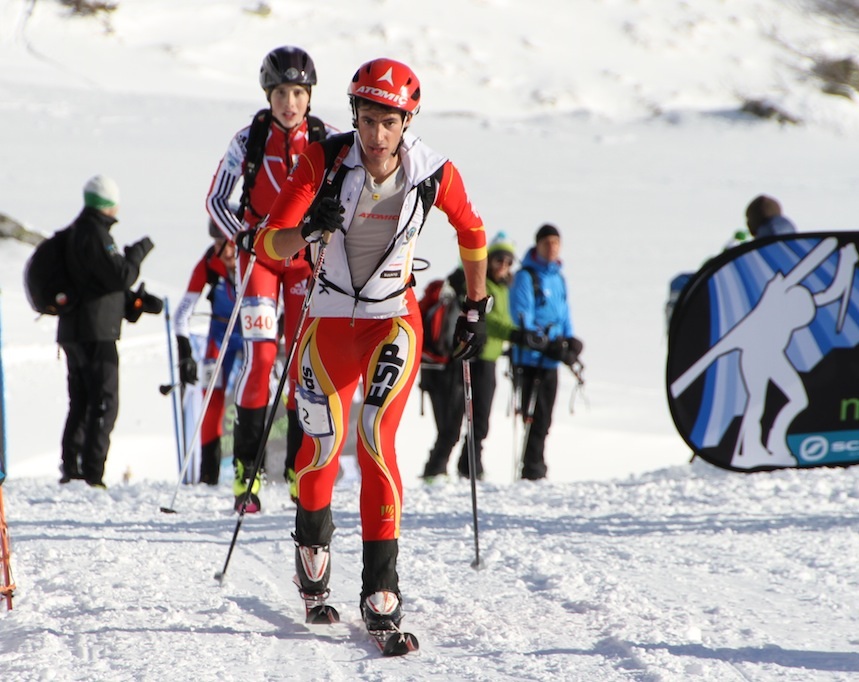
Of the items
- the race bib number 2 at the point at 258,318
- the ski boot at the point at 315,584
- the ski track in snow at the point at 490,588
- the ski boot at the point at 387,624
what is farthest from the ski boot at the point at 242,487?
the ski boot at the point at 387,624

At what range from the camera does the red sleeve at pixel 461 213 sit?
4094 mm

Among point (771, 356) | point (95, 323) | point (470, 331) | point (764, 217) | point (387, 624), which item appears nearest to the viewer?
point (387, 624)

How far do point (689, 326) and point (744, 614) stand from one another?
1980 millimetres

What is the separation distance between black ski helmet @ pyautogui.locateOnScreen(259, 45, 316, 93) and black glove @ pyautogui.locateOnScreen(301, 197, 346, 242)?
2191mm

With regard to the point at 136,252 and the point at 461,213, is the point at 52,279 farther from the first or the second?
the point at 461,213

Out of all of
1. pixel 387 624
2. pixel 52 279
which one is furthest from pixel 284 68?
pixel 387 624

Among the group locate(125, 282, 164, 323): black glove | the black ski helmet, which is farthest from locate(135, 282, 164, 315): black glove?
the black ski helmet

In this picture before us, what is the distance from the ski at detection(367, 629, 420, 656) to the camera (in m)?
3.72

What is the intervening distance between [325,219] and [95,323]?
4755 millimetres

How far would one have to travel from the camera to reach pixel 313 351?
13.6 feet

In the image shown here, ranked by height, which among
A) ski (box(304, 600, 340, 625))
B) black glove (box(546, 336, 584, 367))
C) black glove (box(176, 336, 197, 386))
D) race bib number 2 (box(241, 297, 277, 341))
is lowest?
ski (box(304, 600, 340, 625))

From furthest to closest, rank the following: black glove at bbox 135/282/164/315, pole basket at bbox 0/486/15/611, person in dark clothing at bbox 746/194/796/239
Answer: black glove at bbox 135/282/164/315 → person in dark clothing at bbox 746/194/796/239 → pole basket at bbox 0/486/15/611

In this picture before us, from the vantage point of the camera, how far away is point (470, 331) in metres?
4.32

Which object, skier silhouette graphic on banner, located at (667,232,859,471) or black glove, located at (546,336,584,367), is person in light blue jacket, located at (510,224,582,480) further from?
skier silhouette graphic on banner, located at (667,232,859,471)
